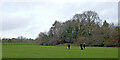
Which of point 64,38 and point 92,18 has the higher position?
point 92,18

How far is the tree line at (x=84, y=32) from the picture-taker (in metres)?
62.5

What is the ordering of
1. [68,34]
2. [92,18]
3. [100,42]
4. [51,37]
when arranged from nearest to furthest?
[100,42] → [92,18] → [68,34] → [51,37]

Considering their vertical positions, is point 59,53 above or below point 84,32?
below

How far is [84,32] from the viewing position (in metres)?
72.2

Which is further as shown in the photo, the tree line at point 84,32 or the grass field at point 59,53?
the tree line at point 84,32

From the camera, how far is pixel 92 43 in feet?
219

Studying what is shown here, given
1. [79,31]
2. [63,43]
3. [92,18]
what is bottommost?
[63,43]

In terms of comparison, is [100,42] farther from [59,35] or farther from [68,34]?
[59,35]

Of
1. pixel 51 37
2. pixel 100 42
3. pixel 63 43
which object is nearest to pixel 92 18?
pixel 100 42

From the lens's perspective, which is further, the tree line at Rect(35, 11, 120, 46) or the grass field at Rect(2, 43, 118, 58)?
the tree line at Rect(35, 11, 120, 46)

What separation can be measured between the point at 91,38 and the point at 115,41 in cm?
1003

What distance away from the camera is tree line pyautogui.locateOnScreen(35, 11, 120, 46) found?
205ft

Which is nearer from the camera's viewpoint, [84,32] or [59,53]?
[59,53]

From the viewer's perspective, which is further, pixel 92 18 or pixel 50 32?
pixel 50 32
